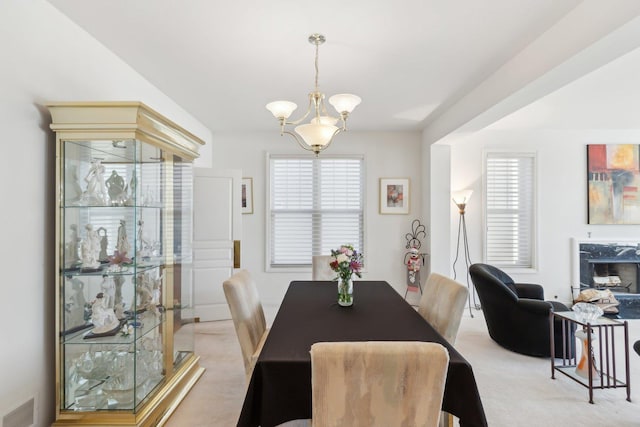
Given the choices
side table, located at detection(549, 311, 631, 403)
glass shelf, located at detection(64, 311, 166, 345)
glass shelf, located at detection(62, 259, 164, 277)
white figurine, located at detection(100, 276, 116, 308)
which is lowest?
side table, located at detection(549, 311, 631, 403)

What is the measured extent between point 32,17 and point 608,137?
6683 mm

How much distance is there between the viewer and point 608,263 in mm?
4930

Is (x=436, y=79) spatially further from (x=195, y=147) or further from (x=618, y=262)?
(x=618, y=262)

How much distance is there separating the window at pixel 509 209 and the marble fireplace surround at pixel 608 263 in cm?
66

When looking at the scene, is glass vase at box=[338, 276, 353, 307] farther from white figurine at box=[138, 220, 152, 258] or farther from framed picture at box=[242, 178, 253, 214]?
framed picture at box=[242, 178, 253, 214]

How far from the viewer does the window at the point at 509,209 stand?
16.7 ft

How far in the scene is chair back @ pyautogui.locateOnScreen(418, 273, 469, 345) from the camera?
6.95 feet

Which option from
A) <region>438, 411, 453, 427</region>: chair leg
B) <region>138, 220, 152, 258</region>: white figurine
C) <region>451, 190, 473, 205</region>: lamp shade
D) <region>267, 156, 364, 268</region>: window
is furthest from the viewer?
<region>267, 156, 364, 268</region>: window

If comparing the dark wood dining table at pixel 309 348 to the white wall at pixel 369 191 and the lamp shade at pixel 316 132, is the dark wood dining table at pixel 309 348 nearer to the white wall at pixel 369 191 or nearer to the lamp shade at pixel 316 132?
the lamp shade at pixel 316 132

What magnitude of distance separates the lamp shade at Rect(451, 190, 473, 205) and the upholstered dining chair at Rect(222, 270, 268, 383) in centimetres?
348

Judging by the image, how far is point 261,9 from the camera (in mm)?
2092

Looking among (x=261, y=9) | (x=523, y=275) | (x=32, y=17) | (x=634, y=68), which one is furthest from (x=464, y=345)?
(x=32, y=17)

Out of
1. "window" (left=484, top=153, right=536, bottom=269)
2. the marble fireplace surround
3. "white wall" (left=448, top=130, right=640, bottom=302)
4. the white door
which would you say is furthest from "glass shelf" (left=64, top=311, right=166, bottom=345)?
the marble fireplace surround

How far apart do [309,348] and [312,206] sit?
369 centimetres
